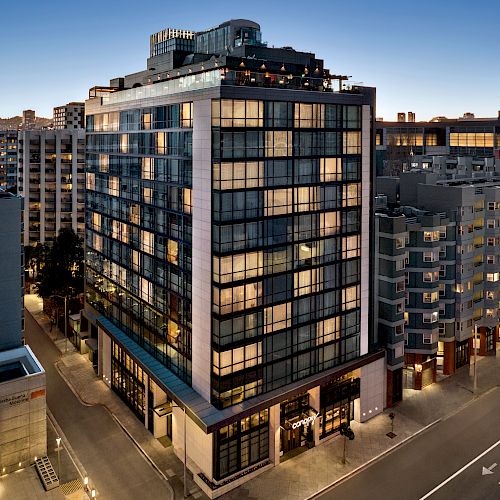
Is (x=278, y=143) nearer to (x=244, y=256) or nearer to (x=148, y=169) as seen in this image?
(x=244, y=256)

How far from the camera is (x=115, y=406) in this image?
61.8 m

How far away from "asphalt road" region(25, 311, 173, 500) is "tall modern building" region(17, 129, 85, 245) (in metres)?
69.2

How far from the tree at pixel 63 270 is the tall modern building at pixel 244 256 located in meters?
25.8

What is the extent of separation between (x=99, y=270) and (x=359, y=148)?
3842 cm

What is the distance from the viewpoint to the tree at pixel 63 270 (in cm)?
8525

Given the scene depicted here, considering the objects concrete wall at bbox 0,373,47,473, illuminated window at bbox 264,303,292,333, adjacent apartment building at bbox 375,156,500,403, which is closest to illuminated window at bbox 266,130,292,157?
illuminated window at bbox 264,303,292,333

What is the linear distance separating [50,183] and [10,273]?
77.1 metres

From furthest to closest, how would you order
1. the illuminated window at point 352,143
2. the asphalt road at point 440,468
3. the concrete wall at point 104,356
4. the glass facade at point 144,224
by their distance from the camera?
the concrete wall at point 104,356 → the illuminated window at point 352,143 → the glass facade at point 144,224 → the asphalt road at point 440,468

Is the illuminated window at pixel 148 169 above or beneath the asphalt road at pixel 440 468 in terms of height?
above

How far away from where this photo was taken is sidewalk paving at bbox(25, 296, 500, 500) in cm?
4750

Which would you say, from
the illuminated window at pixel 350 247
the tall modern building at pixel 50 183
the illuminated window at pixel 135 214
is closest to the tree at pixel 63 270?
the illuminated window at pixel 135 214

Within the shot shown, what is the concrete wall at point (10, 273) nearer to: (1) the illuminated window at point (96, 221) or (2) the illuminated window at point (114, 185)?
(2) the illuminated window at point (114, 185)

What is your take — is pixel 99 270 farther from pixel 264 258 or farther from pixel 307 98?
pixel 307 98

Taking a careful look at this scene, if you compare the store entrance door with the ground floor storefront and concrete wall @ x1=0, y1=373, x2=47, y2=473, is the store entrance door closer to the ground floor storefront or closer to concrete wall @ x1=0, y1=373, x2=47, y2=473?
the ground floor storefront
